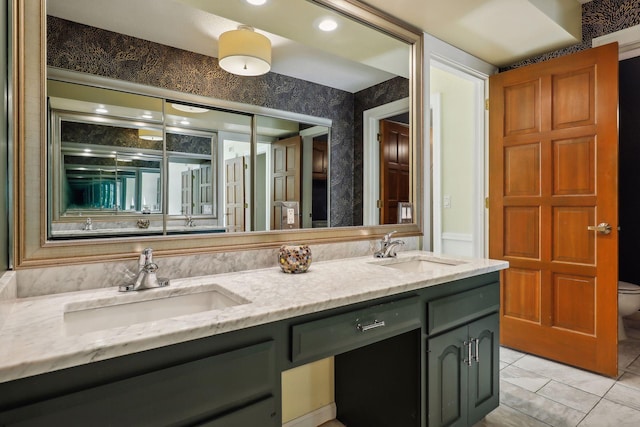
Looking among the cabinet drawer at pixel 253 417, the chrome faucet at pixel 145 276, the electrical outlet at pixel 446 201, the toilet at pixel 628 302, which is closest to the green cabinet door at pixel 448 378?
the cabinet drawer at pixel 253 417

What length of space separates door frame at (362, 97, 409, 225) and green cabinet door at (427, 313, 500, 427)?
30.8 inches

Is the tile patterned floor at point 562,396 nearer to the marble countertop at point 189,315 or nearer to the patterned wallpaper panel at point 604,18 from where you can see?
the marble countertop at point 189,315

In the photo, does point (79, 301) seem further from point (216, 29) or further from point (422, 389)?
point (422, 389)

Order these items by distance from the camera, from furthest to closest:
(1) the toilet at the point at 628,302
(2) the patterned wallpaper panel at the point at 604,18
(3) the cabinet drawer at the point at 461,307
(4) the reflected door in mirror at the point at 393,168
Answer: (1) the toilet at the point at 628,302 → (2) the patterned wallpaper panel at the point at 604,18 → (4) the reflected door in mirror at the point at 393,168 → (3) the cabinet drawer at the point at 461,307

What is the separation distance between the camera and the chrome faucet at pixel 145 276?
122 cm

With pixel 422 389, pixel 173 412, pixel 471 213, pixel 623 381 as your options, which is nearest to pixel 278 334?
pixel 173 412

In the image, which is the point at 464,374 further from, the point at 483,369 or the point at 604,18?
the point at 604,18

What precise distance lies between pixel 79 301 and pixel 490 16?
2522 mm

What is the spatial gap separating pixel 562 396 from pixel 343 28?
2.46 m

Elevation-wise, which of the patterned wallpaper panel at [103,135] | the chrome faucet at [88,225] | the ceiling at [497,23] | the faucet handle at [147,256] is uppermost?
Result: the ceiling at [497,23]

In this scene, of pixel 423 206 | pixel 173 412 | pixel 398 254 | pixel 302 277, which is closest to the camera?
pixel 173 412

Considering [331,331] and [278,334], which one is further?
[331,331]

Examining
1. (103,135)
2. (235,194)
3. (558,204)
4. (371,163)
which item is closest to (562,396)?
(558,204)

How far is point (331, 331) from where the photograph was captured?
1.15 m
